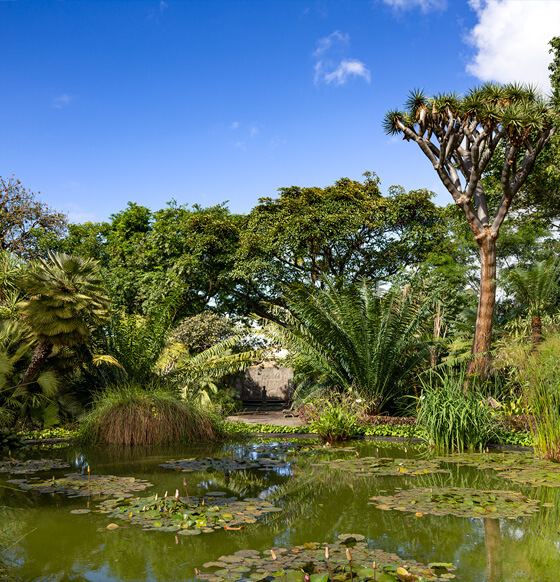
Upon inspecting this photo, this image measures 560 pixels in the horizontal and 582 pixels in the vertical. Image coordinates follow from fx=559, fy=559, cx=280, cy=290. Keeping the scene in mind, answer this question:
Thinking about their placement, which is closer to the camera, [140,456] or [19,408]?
[140,456]

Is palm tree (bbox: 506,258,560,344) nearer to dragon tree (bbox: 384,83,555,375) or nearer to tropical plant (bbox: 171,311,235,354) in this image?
dragon tree (bbox: 384,83,555,375)

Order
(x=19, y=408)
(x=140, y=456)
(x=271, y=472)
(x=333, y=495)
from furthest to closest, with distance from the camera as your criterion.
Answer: (x=19, y=408) → (x=140, y=456) → (x=271, y=472) → (x=333, y=495)

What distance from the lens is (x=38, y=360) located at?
34.5 ft

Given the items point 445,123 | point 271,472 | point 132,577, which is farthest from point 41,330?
point 445,123

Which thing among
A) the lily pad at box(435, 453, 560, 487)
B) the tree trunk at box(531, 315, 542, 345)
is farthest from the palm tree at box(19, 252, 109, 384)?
the tree trunk at box(531, 315, 542, 345)

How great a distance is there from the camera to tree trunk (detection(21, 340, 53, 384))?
10.4 metres

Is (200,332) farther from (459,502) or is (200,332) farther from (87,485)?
(459,502)

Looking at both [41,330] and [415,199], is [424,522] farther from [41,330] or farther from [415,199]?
[415,199]

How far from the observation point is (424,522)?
174 inches

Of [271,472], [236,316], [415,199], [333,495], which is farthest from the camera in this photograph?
[236,316]

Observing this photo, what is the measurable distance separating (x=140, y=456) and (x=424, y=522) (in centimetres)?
481

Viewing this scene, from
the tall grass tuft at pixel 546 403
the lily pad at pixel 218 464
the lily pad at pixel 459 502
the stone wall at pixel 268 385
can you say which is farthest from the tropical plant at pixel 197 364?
the lily pad at pixel 459 502

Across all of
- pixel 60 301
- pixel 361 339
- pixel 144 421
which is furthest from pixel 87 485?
pixel 361 339

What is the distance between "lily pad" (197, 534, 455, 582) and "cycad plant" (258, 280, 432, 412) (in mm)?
7894
